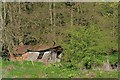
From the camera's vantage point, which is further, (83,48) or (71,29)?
(71,29)

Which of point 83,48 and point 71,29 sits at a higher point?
→ point 71,29

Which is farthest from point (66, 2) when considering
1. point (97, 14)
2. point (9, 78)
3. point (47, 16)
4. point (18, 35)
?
point (9, 78)

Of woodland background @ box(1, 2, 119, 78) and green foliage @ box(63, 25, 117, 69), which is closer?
green foliage @ box(63, 25, 117, 69)

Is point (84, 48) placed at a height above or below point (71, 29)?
below

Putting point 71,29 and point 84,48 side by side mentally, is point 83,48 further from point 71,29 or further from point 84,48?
point 71,29

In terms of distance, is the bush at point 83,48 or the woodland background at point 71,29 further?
the woodland background at point 71,29

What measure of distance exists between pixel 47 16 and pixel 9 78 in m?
7.08

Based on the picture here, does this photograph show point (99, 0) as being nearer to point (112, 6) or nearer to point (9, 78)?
point (112, 6)

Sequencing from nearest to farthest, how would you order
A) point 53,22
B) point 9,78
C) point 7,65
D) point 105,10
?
point 9,78
point 7,65
point 105,10
point 53,22

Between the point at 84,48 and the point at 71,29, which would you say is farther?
the point at 71,29

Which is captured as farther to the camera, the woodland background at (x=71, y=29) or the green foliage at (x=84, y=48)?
the woodland background at (x=71, y=29)

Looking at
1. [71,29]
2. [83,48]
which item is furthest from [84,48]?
[71,29]

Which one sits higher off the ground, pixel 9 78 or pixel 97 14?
pixel 97 14

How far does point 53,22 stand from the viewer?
14250mm
